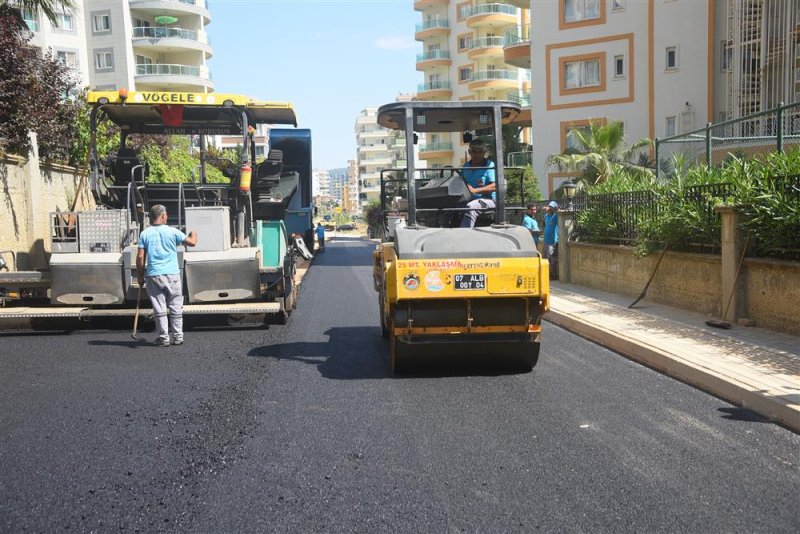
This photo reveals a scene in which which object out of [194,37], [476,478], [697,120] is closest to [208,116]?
[476,478]

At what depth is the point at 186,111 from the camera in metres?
11.8

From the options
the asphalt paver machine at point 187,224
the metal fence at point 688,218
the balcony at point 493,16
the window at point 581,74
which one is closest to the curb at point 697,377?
the metal fence at point 688,218

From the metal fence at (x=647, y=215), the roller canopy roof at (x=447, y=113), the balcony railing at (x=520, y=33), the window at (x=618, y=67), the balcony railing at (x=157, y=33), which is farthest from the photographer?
the balcony railing at (x=157, y=33)

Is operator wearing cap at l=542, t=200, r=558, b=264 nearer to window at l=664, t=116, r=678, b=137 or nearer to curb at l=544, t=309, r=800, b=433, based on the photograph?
curb at l=544, t=309, r=800, b=433

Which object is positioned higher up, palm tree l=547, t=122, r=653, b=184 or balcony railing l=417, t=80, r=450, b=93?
balcony railing l=417, t=80, r=450, b=93

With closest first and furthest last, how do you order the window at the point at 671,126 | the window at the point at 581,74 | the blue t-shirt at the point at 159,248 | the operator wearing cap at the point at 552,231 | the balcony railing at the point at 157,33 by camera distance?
the blue t-shirt at the point at 159,248, the operator wearing cap at the point at 552,231, the window at the point at 671,126, the window at the point at 581,74, the balcony railing at the point at 157,33

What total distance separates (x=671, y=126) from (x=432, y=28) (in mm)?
33997

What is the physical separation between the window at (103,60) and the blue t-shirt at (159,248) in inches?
1711

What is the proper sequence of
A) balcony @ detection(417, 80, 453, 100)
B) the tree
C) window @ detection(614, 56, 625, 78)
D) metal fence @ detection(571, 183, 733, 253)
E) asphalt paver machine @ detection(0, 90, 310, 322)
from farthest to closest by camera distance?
1. balcony @ detection(417, 80, 453, 100)
2. window @ detection(614, 56, 625, 78)
3. the tree
4. metal fence @ detection(571, 183, 733, 253)
5. asphalt paver machine @ detection(0, 90, 310, 322)

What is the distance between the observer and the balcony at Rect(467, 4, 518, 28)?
57.5 m

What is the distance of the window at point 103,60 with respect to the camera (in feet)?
161

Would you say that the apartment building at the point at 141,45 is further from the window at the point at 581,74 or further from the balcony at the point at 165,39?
the window at the point at 581,74

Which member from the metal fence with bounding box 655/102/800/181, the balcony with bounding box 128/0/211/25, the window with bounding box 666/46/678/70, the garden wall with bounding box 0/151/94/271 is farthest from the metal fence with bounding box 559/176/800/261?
the balcony with bounding box 128/0/211/25

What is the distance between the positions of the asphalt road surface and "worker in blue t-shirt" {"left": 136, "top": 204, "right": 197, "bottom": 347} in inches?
39.4
